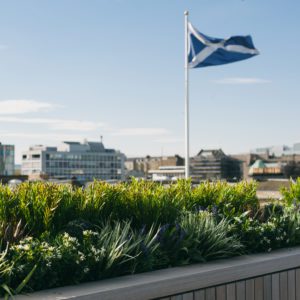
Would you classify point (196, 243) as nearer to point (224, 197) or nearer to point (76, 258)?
point (76, 258)

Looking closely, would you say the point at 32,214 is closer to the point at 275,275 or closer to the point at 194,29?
the point at 275,275

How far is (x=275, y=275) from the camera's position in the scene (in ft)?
15.0

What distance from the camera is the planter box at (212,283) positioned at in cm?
354

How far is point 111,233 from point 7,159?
181 m

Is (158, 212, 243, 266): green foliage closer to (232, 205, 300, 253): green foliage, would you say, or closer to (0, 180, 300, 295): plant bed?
(0, 180, 300, 295): plant bed

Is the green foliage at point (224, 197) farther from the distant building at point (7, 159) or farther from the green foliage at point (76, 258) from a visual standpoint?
the distant building at point (7, 159)

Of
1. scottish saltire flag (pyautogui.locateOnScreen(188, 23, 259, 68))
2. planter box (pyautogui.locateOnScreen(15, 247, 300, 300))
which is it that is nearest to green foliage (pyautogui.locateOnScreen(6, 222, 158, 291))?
planter box (pyautogui.locateOnScreen(15, 247, 300, 300))

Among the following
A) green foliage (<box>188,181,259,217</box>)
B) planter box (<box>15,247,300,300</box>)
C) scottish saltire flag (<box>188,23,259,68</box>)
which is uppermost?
scottish saltire flag (<box>188,23,259,68</box>)

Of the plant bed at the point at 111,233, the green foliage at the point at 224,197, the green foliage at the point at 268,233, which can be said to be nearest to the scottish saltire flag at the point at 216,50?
the green foliage at the point at 224,197

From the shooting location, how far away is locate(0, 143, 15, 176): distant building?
17462 cm

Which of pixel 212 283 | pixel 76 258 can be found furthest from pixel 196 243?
pixel 76 258

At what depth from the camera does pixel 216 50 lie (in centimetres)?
1666

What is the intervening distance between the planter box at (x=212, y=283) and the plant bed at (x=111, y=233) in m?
0.16

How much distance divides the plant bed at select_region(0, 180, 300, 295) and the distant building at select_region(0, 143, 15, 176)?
172 metres
